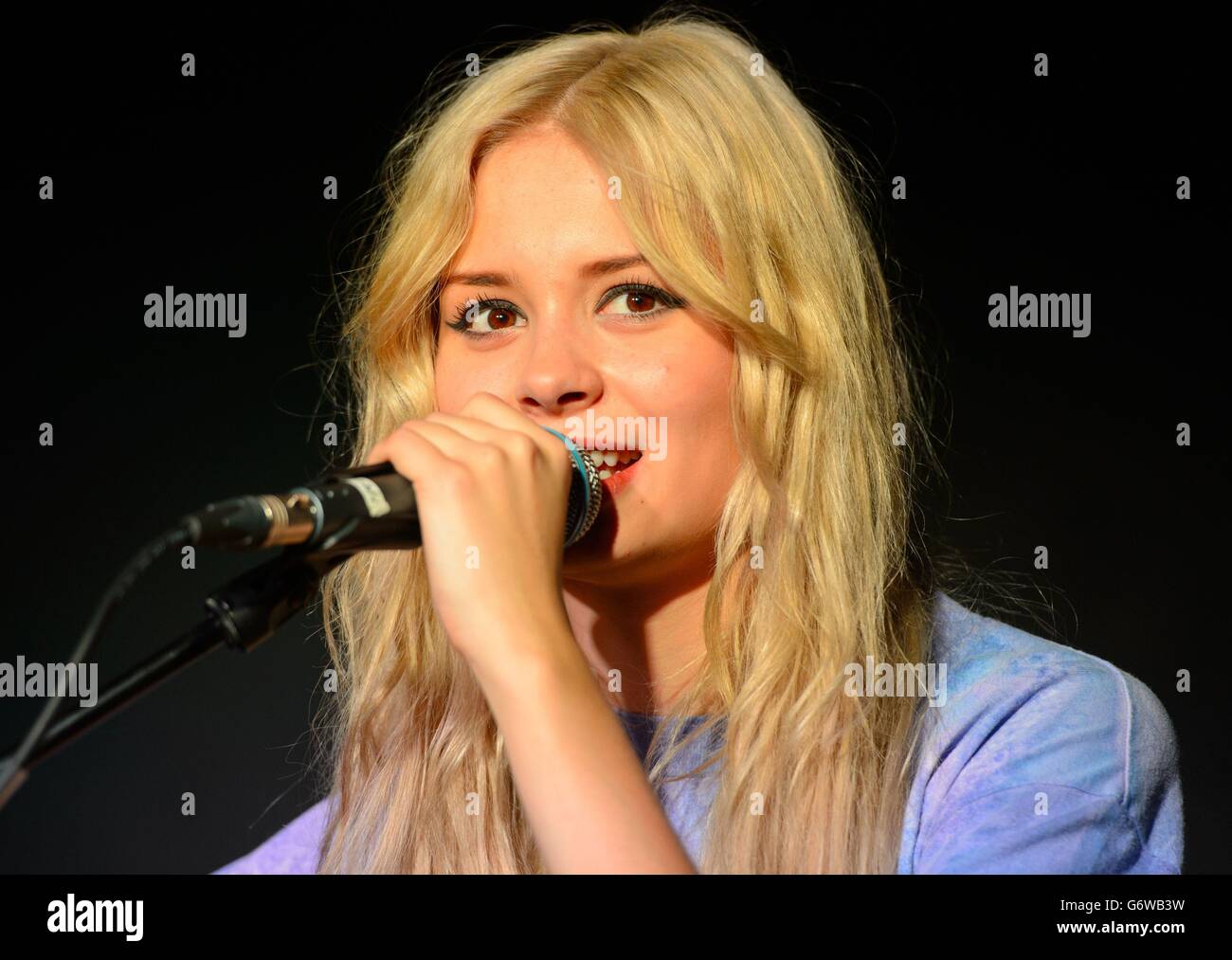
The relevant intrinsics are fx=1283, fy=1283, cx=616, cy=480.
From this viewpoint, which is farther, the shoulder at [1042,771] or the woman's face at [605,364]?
→ the woman's face at [605,364]

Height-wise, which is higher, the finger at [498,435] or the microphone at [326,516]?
the finger at [498,435]

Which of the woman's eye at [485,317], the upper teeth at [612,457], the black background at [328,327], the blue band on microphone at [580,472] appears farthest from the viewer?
the black background at [328,327]

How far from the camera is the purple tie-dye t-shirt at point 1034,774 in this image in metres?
1.16

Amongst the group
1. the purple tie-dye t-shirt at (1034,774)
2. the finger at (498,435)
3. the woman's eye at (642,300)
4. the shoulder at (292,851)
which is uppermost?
the woman's eye at (642,300)

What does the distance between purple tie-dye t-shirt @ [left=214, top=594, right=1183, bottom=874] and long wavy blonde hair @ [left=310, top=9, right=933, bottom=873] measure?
0.04 metres

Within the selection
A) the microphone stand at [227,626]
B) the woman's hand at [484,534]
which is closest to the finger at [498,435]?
the woman's hand at [484,534]

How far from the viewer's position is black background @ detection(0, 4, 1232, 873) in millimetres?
2141

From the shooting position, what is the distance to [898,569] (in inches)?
58.7

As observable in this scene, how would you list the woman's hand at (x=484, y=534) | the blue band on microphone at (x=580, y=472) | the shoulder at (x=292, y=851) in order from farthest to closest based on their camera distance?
1. the shoulder at (x=292, y=851)
2. the blue band on microphone at (x=580, y=472)
3. the woman's hand at (x=484, y=534)

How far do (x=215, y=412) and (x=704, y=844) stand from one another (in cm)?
141

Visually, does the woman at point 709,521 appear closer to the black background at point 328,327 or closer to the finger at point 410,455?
the finger at point 410,455

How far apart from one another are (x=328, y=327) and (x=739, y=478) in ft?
3.34

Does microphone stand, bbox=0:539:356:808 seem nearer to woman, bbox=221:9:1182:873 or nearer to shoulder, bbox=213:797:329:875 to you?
woman, bbox=221:9:1182:873

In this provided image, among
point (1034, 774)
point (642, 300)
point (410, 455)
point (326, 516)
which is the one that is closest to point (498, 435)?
point (410, 455)
